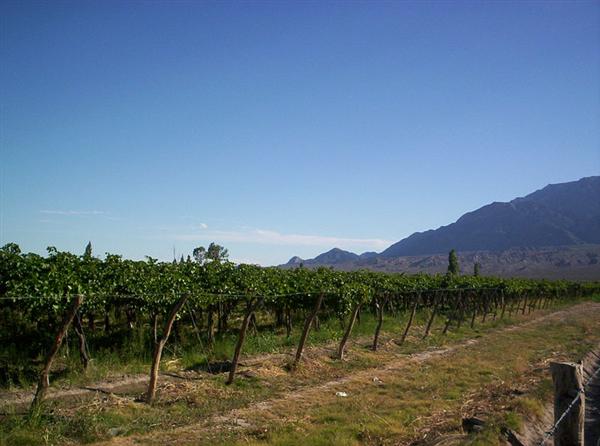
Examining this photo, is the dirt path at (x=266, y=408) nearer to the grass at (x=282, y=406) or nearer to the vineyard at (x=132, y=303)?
the grass at (x=282, y=406)

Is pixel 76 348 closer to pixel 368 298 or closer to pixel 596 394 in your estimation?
pixel 368 298

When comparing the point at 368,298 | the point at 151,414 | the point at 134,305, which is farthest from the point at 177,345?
the point at 368,298

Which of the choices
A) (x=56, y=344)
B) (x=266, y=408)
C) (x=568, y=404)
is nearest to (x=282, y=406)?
(x=266, y=408)

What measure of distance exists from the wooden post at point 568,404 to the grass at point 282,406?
2.68 meters

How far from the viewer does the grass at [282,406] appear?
25.3 ft

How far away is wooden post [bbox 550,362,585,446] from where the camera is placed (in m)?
5.28

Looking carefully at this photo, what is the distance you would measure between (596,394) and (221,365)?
960 centimetres

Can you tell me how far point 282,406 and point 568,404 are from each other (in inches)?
228

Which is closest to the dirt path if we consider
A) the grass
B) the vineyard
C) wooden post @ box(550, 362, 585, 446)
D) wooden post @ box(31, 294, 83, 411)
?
the grass

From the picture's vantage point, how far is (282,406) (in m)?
9.85

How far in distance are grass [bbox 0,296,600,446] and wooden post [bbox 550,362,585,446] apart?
8.79 ft

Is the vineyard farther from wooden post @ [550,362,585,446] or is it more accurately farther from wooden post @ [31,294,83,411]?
wooden post @ [550,362,585,446]

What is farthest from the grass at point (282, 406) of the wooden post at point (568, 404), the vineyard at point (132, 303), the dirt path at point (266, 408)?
the wooden post at point (568, 404)

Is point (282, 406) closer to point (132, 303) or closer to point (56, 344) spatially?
point (56, 344)
